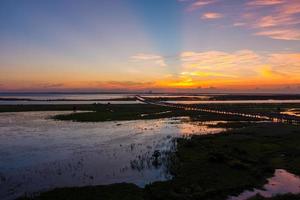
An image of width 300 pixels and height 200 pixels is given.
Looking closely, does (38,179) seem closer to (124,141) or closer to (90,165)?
(90,165)

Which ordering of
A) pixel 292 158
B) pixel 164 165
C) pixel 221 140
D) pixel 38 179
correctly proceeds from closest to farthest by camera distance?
1. pixel 38 179
2. pixel 164 165
3. pixel 292 158
4. pixel 221 140

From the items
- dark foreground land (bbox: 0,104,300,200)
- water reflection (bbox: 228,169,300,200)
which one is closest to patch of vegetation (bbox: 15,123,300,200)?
dark foreground land (bbox: 0,104,300,200)

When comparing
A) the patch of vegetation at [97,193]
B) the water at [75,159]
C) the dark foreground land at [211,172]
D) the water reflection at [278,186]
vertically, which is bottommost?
the water at [75,159]

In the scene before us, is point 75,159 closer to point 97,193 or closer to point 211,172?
point 97,193

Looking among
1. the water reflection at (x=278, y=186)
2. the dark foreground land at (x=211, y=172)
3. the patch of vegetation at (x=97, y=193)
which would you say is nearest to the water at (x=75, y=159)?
the patch of vegetation at (x=97, y=193)

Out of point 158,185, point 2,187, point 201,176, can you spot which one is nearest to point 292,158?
point 201,176

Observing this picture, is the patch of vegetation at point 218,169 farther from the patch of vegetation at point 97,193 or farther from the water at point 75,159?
the water at point 75,159

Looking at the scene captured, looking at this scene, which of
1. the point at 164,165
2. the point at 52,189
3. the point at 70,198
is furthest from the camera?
the point at 164,165
